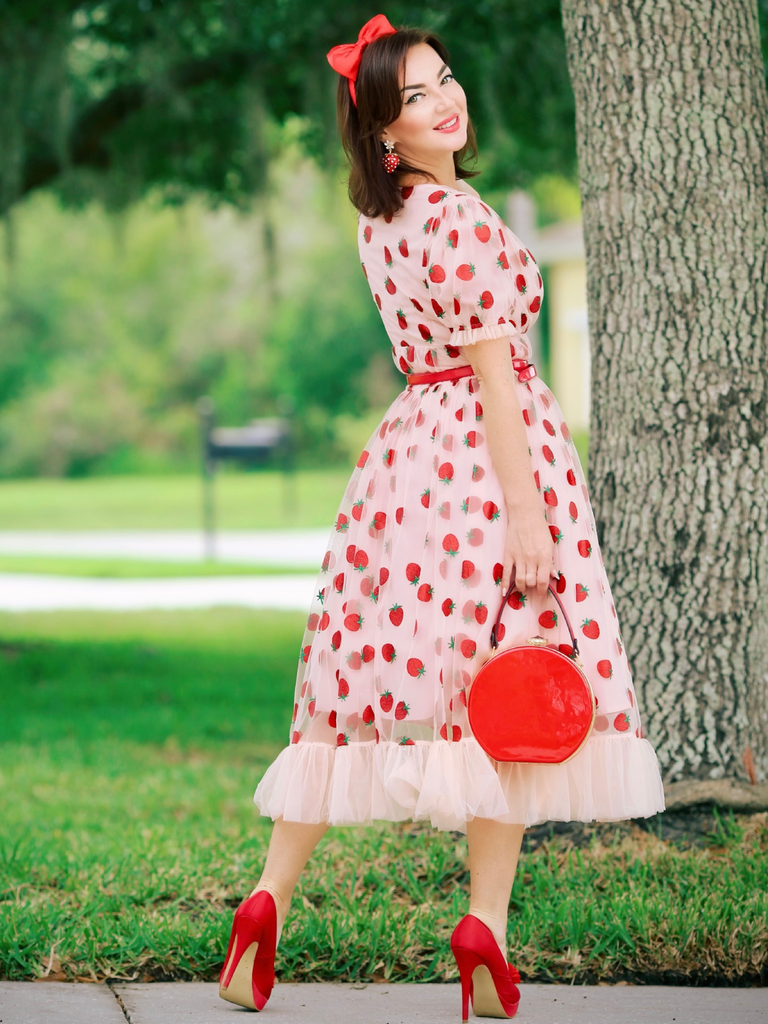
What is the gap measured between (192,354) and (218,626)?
90.8 feet

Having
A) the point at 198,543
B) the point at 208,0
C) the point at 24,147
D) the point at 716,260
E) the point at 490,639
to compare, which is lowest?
the point at 198,543

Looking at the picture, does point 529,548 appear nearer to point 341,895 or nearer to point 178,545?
point 341,895

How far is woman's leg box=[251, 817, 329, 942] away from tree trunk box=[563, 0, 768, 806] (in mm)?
1215

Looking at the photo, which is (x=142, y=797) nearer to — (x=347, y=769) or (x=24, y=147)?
(x=347, y=769)

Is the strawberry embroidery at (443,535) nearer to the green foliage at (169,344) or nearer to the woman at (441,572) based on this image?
the woman at (441,572)

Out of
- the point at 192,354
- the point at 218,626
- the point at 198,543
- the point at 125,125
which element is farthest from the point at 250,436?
the point at 192,354

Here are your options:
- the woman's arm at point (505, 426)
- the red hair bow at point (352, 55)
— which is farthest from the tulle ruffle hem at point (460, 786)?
the red hair bow at point (352, 55)

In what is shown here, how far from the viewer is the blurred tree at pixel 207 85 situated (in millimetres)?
6754

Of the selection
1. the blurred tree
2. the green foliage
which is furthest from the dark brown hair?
the green foliage

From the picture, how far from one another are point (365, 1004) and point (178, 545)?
13.4m

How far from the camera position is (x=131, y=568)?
43.0 feet

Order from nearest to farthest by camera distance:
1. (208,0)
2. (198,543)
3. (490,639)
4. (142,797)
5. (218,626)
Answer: (490,639), (142,797), (208,0), (218,626), (198,543)

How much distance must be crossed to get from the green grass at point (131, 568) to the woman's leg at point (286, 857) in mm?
9821

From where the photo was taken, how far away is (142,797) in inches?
191
